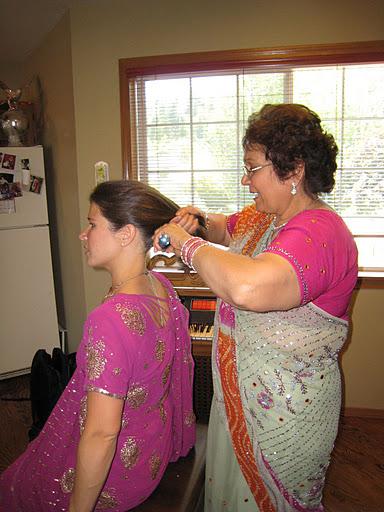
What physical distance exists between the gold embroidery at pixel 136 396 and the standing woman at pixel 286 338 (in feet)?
0.74

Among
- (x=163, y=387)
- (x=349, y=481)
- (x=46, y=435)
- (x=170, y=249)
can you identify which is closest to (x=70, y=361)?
(x=46, y=435)

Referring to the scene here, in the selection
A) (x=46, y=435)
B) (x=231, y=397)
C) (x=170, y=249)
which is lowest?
(x=46, y=435)

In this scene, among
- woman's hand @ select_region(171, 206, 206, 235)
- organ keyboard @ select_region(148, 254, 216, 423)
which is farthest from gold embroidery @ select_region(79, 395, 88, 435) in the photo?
organ keyboard @ select_region(148, 254, 216, 423)

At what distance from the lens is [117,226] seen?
1.15 m

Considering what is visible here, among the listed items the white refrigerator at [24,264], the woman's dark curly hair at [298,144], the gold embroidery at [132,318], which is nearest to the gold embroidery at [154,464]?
the gold embroidery at [132,318]

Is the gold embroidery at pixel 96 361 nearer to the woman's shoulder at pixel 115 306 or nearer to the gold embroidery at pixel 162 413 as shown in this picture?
the woman's shoulder at pixel 115 306

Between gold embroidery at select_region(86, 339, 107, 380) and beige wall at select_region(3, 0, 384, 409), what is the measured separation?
1.83m

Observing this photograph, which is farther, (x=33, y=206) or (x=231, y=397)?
(x=33, y=206)

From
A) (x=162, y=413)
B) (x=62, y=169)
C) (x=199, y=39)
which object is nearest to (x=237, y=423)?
(x=162, y=413)

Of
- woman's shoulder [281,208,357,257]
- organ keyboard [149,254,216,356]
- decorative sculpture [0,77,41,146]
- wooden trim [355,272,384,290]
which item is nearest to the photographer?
woman's shoulder [281,208,357,257]

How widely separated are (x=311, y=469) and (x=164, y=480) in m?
0.44

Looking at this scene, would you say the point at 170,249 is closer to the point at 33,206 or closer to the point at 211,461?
the point at 211,461

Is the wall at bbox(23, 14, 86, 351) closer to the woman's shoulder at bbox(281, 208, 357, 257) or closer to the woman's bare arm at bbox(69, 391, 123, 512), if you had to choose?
the woman's bare arm at bbox(69, 391, 123, 512)

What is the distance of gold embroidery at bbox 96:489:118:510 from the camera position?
3.52 ft
